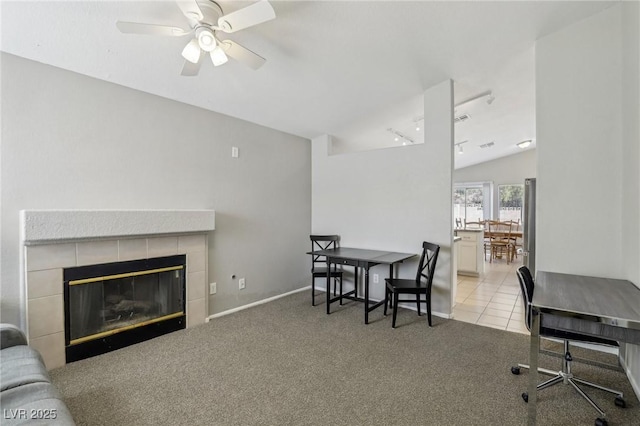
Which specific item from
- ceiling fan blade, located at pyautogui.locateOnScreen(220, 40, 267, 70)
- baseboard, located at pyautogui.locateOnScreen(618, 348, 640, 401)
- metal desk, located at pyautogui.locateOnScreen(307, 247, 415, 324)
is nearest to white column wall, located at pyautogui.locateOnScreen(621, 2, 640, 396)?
baseboard, located at pyautogui.locateOnScreen(618, 348, 640, 401)

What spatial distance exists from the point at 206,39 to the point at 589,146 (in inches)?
125

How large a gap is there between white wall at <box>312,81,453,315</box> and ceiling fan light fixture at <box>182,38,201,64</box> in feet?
8.70

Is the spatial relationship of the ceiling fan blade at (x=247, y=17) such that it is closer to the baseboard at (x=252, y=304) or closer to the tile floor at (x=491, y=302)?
the baseboard at (x=252, y=304)

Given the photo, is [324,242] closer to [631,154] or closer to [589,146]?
[589,146]

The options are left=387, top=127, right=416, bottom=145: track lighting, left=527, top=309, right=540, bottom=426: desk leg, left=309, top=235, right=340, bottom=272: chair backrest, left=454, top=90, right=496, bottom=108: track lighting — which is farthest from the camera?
left=387, top=127, right=416, bottom=145: track lighting

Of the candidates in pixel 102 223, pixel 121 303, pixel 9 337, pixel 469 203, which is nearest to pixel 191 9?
pixel 102 223

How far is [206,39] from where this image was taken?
6.30ft

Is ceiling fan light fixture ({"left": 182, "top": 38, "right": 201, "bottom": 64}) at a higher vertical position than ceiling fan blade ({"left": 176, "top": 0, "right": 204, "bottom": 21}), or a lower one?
lower

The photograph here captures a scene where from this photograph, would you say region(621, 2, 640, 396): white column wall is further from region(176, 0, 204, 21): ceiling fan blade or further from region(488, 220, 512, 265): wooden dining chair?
region(488, 220, 512, 265): wooden dining chair

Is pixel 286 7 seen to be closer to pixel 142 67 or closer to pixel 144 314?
pixel 142 67

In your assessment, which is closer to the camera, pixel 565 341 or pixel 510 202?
pixel 565 341

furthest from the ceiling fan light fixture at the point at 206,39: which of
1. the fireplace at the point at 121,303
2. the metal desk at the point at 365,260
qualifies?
the metal desk at the point at 365,260

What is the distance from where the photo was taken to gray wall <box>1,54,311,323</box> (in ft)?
7.48

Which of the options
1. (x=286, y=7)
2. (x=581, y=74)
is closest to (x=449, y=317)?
(x=581, y=74)
